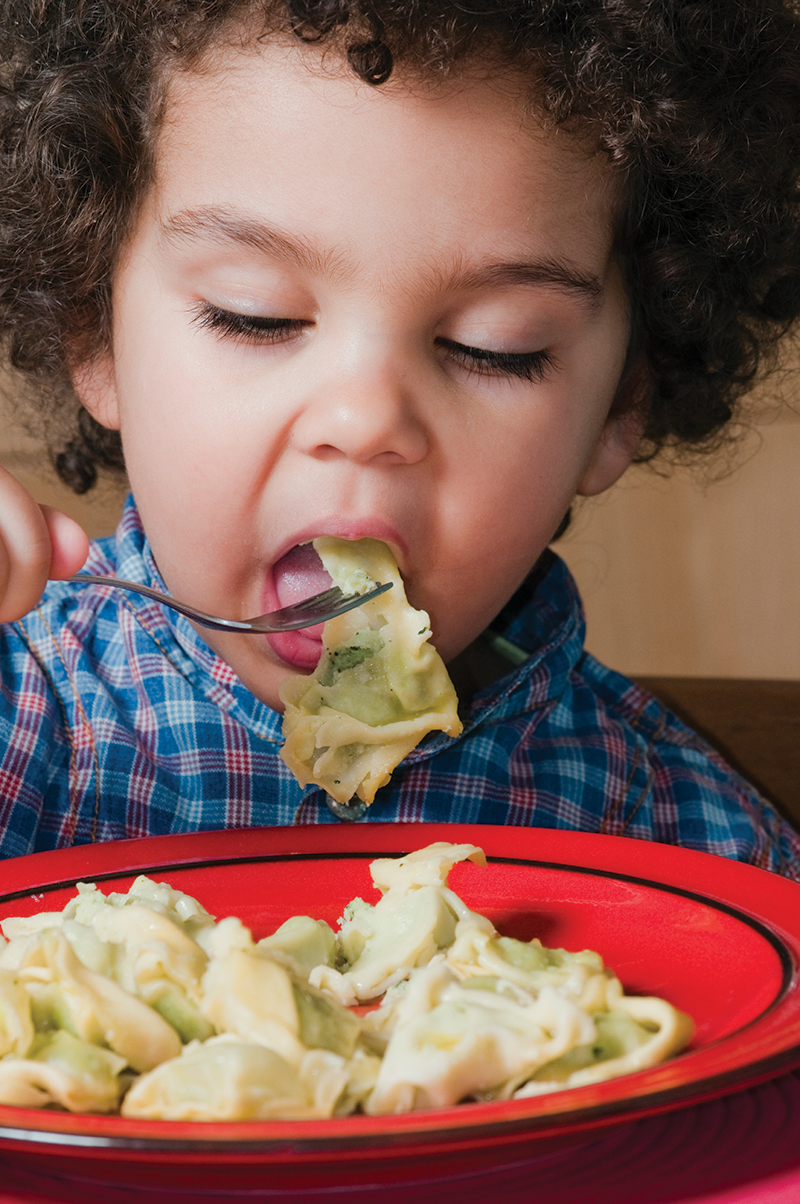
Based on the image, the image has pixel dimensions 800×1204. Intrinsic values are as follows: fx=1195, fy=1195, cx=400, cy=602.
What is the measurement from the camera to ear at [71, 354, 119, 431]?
113 centimetres

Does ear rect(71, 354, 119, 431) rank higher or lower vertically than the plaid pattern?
higher

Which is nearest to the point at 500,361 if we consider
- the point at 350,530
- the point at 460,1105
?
the point at 350,530

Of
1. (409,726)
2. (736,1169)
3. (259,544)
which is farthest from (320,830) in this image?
(736,1169)

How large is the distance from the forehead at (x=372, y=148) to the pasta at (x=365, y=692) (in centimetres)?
24

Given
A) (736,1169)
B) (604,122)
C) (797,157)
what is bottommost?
(736,1169)

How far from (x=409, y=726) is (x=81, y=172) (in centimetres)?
57

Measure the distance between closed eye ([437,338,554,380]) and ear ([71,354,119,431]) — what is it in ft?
1.32

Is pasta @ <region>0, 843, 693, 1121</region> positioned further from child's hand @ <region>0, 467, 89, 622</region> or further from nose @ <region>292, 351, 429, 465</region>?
nose @ <region>292, 351, 429, 465</region>

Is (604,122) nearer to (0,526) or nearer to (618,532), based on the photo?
(0,526)

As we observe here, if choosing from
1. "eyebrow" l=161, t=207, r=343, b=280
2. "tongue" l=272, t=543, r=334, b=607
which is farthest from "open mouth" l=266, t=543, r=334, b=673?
"eyebrow" l=161, t=207, r=343, b=280

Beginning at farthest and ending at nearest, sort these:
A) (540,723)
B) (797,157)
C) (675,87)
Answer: (540,723) < (797,157) < (675,87)

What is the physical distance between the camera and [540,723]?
1.29m

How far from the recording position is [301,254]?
795mm

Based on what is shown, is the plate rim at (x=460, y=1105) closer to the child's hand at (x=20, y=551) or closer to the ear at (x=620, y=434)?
the child's hand at (x=20, y=551)
